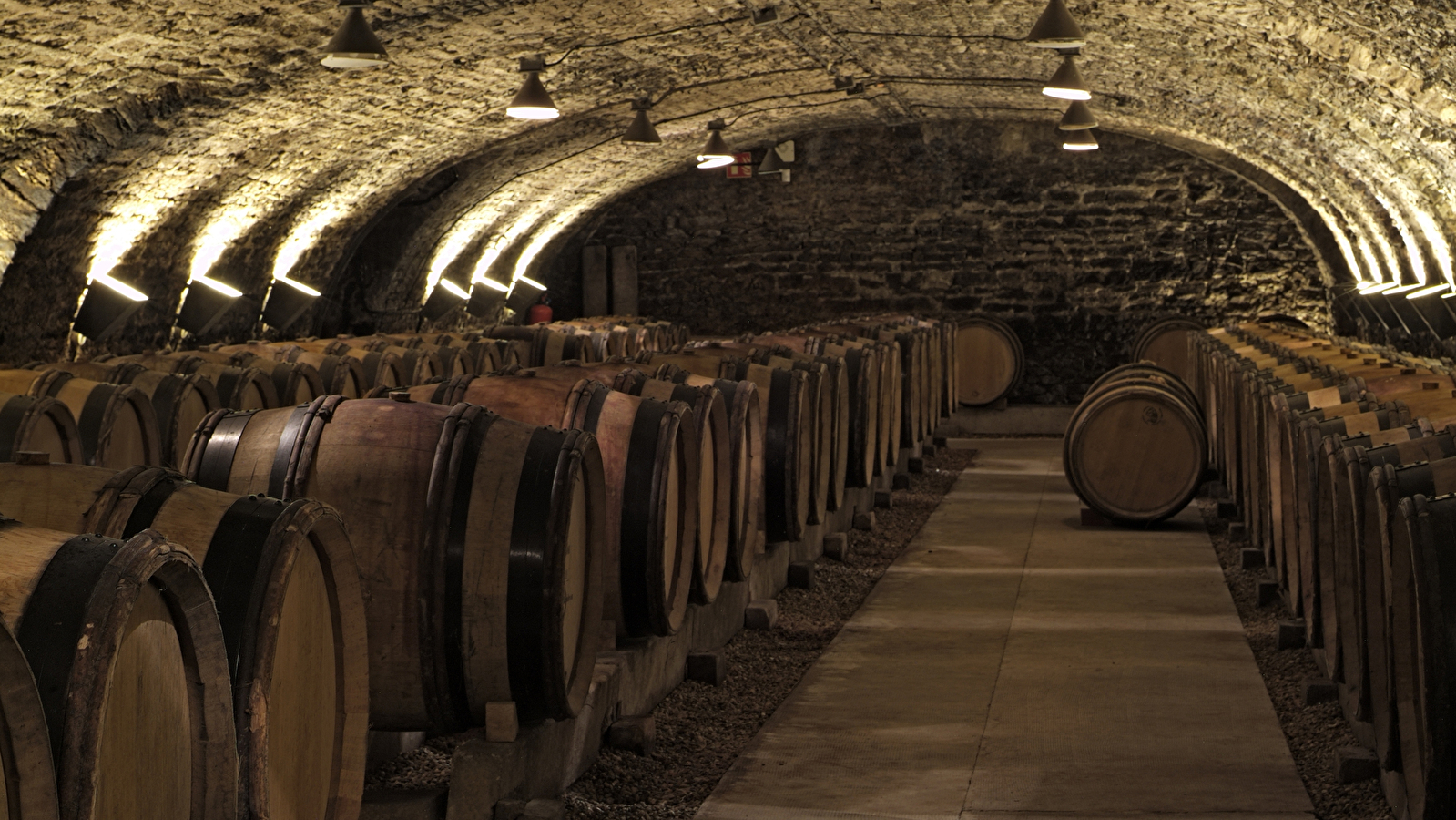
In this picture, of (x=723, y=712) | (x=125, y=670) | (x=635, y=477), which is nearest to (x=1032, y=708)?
(x=723, y=712)

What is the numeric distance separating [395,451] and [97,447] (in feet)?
6.20

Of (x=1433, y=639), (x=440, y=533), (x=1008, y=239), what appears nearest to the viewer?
(x=1433, y=639)

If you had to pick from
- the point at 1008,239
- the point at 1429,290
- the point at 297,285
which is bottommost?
the point at 1429,290

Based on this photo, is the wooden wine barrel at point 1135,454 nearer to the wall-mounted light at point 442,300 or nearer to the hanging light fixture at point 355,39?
the hanging light fixture at point 355,39

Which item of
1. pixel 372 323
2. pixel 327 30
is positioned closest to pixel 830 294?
pixel 372 323

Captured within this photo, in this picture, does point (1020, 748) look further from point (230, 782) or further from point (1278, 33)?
point (1278, 33)

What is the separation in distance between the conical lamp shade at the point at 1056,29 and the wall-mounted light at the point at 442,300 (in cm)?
934

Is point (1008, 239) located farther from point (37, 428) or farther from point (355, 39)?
point (37, 428)

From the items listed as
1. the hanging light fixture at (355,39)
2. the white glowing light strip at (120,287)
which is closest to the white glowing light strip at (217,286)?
the white glowing light strip at (120,287)

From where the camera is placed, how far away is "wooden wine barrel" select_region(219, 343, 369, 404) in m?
6.91

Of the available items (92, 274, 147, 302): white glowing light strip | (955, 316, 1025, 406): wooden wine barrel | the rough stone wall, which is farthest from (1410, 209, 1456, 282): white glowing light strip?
(92, 274, 147, 302): white glowing light strip

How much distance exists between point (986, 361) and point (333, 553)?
12611 mm

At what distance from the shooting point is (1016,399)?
15.4 m

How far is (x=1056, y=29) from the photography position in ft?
18.0
